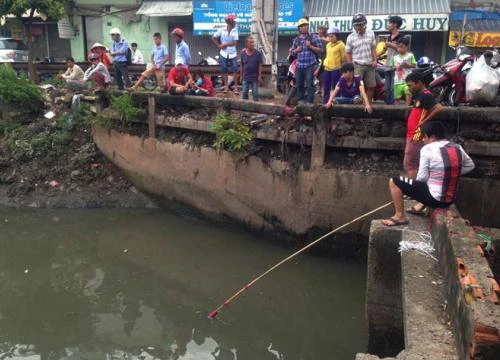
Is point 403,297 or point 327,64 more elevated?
point 327,64

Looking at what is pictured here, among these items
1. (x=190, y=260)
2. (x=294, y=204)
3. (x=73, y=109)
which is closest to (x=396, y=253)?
(x=294, y=204)

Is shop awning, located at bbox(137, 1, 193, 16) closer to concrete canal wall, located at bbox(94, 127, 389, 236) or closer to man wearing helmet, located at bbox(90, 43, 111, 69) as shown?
man wearing helmet, located at bbox(90, 43, 111, 69)

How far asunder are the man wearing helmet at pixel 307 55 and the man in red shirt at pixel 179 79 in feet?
6.77

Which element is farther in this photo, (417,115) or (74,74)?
(74,74)

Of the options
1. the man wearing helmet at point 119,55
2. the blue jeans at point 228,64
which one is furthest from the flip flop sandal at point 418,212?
the man wearing helmet at point 119,55

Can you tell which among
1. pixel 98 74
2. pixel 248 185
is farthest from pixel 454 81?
pixel 98 74

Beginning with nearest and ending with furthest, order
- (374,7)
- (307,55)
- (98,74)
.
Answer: (307,55)
(98,74)
(374,7)

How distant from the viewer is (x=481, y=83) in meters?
6.87

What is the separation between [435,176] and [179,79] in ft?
19.7

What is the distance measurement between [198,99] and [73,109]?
3546mm

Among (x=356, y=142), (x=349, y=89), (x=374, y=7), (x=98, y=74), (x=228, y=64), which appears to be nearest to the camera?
(x=356, y=142)

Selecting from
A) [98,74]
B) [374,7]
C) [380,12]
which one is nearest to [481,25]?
[380,12]

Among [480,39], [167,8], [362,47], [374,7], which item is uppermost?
[167,8]

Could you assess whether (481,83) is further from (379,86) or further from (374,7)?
(374,7)
